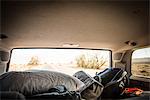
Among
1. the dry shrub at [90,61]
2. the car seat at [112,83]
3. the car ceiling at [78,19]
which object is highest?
the car ceiling at [78,19]

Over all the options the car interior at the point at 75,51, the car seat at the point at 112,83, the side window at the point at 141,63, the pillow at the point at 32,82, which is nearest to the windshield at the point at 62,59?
the car interior at the point at 75,51

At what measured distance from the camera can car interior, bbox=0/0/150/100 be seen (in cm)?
139

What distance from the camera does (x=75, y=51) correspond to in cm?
325

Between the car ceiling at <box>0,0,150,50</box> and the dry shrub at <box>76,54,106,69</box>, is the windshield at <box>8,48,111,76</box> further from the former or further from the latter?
the car ceiling at <box>0,0,150,50</box>

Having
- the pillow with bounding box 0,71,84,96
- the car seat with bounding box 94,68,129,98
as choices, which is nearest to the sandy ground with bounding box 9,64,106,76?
the car seat with bounding box 94,68,129,98

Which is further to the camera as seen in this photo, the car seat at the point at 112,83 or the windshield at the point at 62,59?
the windshield at the point at 62,59

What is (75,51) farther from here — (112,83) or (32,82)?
(32,82)

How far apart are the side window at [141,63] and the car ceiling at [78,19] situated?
22 cm

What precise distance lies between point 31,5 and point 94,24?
690 millimetres

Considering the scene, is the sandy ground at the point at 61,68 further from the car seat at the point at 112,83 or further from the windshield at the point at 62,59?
the car seat at the point at 112,83

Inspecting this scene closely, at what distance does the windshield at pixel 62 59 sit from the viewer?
120 inches

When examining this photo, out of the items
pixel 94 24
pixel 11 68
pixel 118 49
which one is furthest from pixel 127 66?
pixel 11 68

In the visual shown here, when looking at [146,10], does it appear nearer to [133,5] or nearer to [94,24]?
[133,5]

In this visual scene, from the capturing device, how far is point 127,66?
9.65 ft
